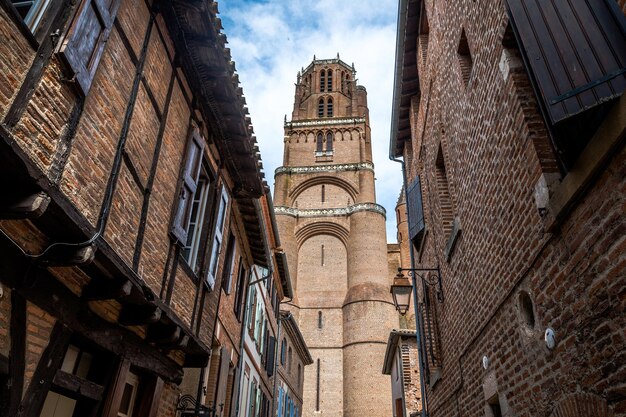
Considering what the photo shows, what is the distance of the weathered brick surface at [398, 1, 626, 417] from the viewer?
2643 mm

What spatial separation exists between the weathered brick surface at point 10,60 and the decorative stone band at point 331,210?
32697 mm

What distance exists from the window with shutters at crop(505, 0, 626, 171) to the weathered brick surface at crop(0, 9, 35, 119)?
3529mm

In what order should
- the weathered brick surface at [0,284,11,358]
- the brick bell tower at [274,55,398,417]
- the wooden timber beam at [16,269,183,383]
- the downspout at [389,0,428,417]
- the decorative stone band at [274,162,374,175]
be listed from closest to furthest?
the weathered brick surface at [0,284,11,358], the wooden timber beam at [16,269,183,383], the downspout at [389,0,428,417], the brick bell tower at [274,55,398,417], the decorative stone band at [274,162,374,175]

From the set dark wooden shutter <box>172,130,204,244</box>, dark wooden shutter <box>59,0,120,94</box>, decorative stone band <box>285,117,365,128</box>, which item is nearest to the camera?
dark wooden shutter <box>59,0,120,94</box>

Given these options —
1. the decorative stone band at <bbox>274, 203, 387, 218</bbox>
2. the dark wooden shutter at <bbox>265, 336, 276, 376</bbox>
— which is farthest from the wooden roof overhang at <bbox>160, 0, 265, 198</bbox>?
the decorative stone band at <bbox>274, 203, 387, 218</bbox>

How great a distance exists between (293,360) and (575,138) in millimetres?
22906

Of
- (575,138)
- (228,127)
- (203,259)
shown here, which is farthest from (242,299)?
(575,138)

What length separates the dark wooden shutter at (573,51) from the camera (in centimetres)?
291

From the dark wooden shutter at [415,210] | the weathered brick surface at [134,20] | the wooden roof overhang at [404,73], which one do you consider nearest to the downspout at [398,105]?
the wooden roof overhang at [404,73]

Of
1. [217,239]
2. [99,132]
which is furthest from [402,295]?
[99,132]

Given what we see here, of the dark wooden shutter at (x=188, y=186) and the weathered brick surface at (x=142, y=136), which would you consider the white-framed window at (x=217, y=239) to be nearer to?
the dark wooden shutter at (x=188, y=186)

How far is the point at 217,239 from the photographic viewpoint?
8.02m

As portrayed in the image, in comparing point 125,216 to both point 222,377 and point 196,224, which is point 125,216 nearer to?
point 196,224

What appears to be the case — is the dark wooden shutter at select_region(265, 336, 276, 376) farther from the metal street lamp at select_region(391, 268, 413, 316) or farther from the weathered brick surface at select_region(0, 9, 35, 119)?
the weathered brick surface at select_region(0, 9, 35, 119)
